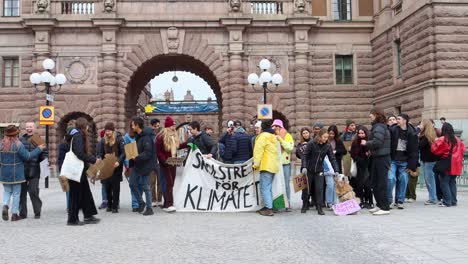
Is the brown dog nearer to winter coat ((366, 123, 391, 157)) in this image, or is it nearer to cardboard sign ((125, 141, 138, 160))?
winter coat ((366, 123, 391, 157))

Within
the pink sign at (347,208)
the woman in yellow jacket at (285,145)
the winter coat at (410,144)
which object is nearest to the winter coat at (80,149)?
the woman in yellow jacket at (285,145)

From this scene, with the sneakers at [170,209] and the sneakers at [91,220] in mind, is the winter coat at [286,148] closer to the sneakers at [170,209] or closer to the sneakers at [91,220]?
the sneakers at [170,209]

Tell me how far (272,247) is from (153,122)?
19.2 ft

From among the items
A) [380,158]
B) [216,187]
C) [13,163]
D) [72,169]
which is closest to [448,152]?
[380,158]

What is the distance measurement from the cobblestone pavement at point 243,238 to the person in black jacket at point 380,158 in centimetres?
35

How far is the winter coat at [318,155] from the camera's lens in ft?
35.5

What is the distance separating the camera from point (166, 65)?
31.8 meters

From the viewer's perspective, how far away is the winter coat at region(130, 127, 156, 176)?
10.6 m

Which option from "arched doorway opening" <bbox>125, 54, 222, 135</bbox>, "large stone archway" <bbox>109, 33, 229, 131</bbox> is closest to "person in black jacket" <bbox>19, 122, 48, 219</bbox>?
"large stone archway" <bbox>109, 33, 229, 131</bbox>

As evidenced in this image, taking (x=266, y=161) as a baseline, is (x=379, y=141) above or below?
above

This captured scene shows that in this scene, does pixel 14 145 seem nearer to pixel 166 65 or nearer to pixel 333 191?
pixel 333 191

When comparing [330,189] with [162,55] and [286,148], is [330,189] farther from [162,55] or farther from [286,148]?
[162,55]

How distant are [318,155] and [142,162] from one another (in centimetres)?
379

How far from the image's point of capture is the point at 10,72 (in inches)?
1078
